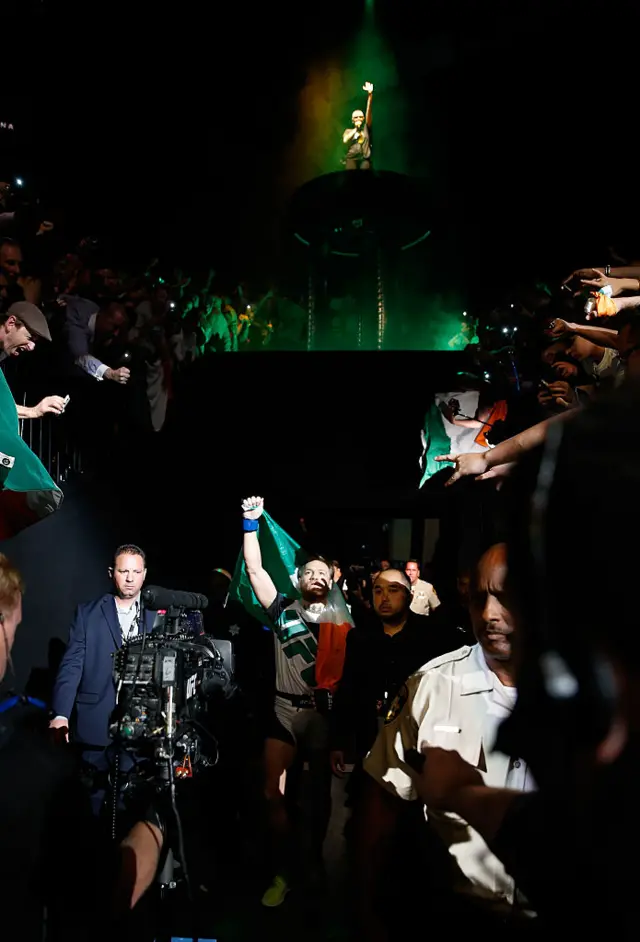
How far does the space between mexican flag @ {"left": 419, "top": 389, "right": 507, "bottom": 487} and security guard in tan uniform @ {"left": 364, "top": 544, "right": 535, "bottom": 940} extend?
5932 mm

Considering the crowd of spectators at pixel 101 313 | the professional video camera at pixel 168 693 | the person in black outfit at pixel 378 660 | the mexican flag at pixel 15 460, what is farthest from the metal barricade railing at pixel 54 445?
the person in black outfit at pixel 378 660

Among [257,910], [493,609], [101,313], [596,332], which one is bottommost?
[257,910]

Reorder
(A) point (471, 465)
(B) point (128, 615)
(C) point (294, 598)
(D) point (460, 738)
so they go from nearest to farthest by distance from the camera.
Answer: (D) point (460, 738), (A) point (471, 465), (B) point (128, 615), (C) point (294, 598)

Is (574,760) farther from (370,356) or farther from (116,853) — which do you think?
(370,356)

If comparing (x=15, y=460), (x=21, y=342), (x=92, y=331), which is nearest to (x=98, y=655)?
(x=15, y=460)

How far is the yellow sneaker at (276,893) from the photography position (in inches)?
163

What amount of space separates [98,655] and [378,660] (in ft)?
6.62

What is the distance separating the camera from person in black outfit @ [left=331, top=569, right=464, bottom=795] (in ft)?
14.9

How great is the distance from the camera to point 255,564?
5.27 meters

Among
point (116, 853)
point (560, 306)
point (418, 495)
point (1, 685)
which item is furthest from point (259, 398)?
point (1, 685)

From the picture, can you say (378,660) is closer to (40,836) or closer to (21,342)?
(40,836)

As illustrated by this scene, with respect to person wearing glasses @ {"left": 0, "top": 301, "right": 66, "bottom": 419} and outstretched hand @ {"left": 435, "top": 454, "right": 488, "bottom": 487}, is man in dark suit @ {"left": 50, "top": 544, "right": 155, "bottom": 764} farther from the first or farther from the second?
outstretched hand @ {"left": 435, "top": 454, "right": 488, "bottom": 487}

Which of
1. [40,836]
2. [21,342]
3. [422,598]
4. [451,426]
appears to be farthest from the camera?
[451,426]

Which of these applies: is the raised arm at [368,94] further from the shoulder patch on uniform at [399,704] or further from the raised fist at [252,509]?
the shoulder patch on uniform at [399,704]
